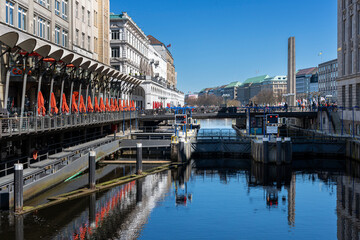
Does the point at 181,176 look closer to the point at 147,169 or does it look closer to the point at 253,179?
the point at 147,169

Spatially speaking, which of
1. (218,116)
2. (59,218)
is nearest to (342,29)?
(218,116)

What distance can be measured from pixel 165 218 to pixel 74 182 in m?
11.2

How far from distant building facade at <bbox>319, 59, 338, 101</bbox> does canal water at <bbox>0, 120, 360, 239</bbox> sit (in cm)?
12477

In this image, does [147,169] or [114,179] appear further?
[147,169]

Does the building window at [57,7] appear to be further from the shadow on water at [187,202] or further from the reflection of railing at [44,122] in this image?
the shadow on water at [187,202]

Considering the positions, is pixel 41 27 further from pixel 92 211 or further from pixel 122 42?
pixel 122 42

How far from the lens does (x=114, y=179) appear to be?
35.4 meters

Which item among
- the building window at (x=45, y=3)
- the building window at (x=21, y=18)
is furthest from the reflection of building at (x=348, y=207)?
the building window at (x=45, y=3)

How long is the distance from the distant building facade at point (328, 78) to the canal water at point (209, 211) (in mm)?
124772

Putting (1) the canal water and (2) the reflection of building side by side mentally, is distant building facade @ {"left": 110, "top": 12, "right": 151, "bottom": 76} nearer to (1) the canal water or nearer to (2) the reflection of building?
(1) the canal water

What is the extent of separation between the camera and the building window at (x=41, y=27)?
4284 centimetres

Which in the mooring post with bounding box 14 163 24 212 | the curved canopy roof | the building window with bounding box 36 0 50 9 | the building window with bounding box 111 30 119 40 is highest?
the building window with bounding box 111 30 119 40

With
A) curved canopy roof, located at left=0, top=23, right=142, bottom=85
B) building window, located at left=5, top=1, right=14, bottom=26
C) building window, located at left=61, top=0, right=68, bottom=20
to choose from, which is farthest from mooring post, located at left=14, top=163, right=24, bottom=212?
building window, located at left=61, top=0, right=68, bottom=20

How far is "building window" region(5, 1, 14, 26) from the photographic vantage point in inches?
1431
